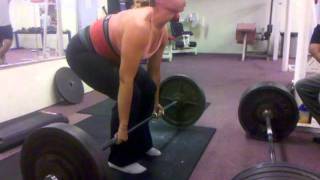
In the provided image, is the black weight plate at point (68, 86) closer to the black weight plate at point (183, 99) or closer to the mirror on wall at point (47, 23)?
the mirror on wall at point (47, 23)

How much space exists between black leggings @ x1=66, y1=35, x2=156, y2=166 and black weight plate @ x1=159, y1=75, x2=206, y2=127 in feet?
2.05

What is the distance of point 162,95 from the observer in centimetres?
265

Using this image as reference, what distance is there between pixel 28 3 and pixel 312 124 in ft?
12.4

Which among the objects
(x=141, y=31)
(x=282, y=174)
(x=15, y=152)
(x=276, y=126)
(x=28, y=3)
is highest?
(x=28, y=3)

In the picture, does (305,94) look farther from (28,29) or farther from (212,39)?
(212,39)

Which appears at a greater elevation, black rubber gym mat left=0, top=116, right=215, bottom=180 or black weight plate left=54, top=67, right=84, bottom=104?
black weight plate left=54, top=67, right=84, bottom=104

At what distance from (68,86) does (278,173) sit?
281 centimetres

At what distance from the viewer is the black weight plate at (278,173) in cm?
118

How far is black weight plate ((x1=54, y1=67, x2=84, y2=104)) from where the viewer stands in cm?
348

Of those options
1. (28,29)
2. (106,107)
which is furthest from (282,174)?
(28,29)

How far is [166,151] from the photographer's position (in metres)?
2.29

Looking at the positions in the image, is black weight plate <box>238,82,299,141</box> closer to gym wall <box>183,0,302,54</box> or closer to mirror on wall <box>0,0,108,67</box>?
mirror on wall <box>0,0,108,67</box>

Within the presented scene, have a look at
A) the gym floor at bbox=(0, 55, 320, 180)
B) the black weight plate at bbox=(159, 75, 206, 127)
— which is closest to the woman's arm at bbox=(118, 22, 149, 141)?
the gym floor at bbox=(0, 55, 320, 180)

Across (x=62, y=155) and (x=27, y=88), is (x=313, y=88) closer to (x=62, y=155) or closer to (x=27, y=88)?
(x=62, y=155)
